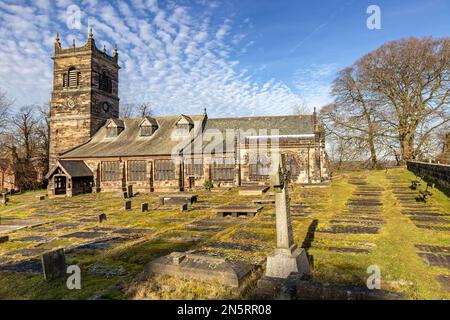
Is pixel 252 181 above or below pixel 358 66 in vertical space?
below

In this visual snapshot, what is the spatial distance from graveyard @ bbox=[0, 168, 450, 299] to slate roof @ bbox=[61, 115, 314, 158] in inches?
560

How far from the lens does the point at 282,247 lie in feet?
21.5

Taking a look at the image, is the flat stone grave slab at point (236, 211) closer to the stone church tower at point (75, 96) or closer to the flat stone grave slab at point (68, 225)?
the flat stone grave slab at point (68, 225)

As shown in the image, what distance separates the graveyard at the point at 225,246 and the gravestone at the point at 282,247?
0.46 meters

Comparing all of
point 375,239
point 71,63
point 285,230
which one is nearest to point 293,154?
point 375,239

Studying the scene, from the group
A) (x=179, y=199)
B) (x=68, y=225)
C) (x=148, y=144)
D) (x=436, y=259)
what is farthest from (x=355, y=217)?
(x=148, y=144)

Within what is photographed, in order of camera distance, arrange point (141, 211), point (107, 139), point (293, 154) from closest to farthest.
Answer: point (141, 211)
point (293, 154)
point (107, 139)

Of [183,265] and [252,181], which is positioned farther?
[252,181]

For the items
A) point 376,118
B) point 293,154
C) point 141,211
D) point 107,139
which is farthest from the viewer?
point 107,139

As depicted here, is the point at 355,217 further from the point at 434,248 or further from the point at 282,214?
the point at 282,214

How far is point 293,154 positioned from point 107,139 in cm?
2254

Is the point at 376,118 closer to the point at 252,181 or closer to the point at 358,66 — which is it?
the point at 358,66

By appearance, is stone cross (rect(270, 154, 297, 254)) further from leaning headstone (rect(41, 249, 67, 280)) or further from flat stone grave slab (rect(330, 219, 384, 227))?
flat stone grave slab (rect(330, 219, 384, 227))

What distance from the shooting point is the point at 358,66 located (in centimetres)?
3341
